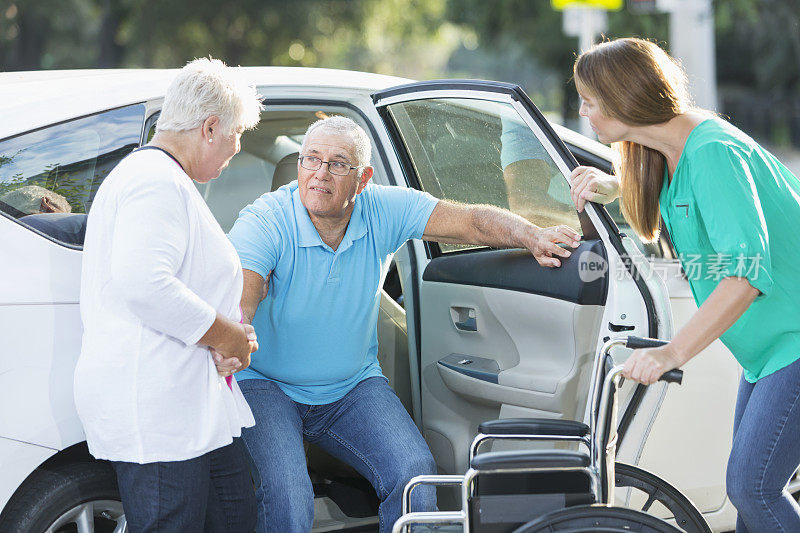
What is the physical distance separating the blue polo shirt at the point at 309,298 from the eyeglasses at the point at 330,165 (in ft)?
0.49

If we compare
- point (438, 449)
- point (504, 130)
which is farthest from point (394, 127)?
point (438, 449)

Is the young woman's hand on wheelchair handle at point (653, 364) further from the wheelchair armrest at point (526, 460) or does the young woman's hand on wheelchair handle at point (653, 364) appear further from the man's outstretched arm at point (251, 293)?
the man's outstretched arm at point (251, 293)

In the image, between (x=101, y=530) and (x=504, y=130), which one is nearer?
(x=101, y=530)

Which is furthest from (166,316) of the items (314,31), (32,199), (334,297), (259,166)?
(314,31)

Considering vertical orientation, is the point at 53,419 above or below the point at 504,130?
below

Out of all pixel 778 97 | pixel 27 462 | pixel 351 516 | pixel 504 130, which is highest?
pixel 778 97

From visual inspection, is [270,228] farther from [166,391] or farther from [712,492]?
[712,492]

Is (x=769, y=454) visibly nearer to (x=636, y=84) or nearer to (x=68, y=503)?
(x=636, y=84)

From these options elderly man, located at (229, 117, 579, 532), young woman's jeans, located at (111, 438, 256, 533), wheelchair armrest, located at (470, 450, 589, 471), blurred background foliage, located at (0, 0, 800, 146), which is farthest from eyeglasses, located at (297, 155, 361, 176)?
blurred background foliage, located at (0, 0, 800, 146)

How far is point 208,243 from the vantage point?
8.15ft

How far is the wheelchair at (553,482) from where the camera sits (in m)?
2.37

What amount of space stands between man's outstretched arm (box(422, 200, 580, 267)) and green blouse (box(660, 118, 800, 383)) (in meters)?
0.54

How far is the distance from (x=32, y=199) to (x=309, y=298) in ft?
3.16

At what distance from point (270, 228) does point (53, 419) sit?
984 mm
